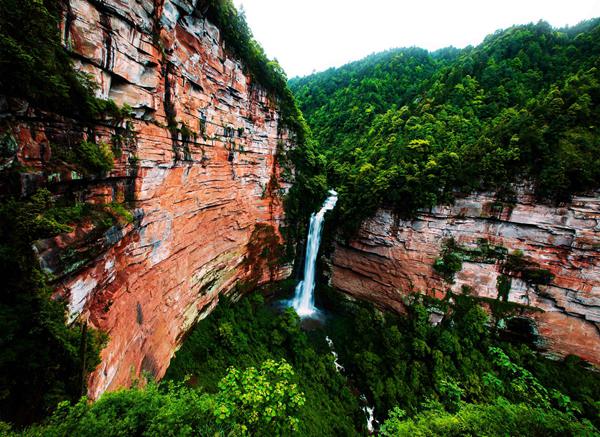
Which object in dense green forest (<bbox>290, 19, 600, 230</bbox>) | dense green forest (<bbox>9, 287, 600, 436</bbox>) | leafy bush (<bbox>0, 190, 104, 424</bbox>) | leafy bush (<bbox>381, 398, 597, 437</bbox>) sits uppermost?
dense green forest (<bbox>290, 19, 600, 230</bbox>)

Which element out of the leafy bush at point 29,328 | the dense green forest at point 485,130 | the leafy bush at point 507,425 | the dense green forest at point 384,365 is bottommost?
the dense green forest at point 384,365

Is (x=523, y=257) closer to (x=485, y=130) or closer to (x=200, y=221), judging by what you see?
(x=485, y=130)

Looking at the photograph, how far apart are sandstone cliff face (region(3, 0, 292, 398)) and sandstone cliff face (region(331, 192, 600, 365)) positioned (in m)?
10.4

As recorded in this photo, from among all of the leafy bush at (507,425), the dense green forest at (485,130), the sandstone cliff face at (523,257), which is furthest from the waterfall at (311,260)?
the leafy bush at (507,425)

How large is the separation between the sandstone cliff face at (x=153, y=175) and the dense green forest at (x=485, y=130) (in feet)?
31.7

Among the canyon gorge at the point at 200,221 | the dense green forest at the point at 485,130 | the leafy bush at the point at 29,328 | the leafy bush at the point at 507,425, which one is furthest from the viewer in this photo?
the dense green forest at the point at 485,130

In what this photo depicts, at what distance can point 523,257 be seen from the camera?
1394 cm

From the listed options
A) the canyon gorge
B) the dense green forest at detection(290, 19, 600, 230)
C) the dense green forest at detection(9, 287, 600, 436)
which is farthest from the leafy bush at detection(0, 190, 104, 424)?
the dense green forest at detection(290, 19, 600, 230)

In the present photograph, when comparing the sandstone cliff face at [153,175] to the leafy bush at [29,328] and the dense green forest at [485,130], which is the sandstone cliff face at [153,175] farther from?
the dense green forest at [485,130]

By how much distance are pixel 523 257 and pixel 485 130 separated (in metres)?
8.58

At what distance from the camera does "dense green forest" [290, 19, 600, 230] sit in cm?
1305

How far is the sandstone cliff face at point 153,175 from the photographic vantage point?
17.0 feet

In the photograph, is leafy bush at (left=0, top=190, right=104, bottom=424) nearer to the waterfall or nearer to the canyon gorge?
the canyon gorge

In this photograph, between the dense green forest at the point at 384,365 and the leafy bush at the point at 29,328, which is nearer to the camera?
the leafy bush at the point at 29,328
